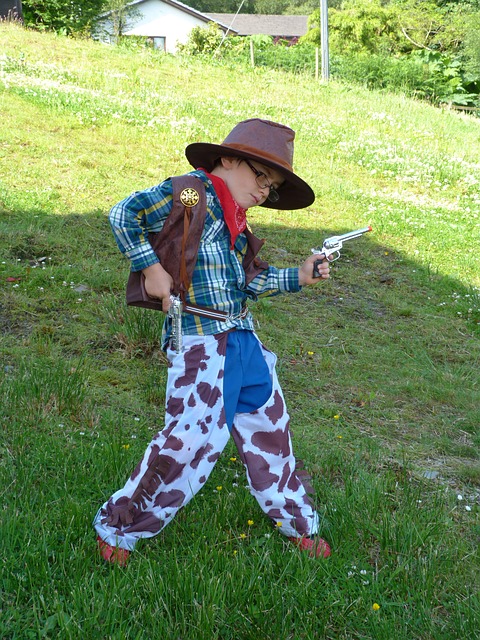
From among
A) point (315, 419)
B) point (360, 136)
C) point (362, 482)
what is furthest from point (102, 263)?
point (360, 136)

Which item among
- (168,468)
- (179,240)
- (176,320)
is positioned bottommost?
(168,468)

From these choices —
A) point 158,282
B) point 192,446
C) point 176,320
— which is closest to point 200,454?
point 192,446

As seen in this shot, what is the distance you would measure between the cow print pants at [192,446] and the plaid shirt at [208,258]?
108 millimetres

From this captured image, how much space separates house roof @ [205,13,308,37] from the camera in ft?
240

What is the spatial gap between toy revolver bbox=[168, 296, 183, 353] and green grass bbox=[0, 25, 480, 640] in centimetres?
79

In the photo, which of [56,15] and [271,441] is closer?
[271,441]

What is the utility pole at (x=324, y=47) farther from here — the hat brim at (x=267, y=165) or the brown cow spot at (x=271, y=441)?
the brown cow spot at (x=271, y=441)

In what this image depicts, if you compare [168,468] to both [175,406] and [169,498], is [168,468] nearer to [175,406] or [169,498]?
[169,498]

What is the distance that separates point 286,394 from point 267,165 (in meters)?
2.33

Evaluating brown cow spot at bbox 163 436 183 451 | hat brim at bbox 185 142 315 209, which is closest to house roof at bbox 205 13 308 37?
hat brim at bbox 185 142 315 209

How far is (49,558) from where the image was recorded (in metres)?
2.89

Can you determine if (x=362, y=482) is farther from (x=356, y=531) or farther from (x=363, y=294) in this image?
(x=363, y=294)

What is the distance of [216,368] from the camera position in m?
2.89

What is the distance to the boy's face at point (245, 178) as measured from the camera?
2.95m
